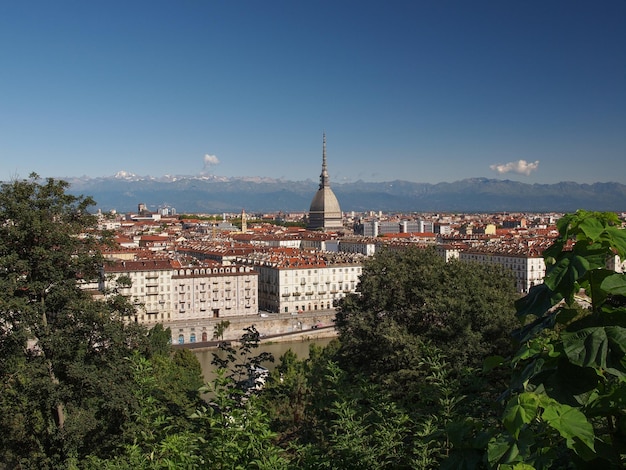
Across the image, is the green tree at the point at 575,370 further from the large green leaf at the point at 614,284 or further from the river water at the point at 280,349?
the river water at the point at 280,349

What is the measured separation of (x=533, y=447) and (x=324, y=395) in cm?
366

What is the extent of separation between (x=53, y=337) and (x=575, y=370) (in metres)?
8.40

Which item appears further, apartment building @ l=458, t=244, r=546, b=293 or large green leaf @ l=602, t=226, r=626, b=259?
apartment building @ l=458, t=244, r=546, b=293

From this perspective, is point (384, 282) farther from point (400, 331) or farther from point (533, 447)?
point (533, 447)

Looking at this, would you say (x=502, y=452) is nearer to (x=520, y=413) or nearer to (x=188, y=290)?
(x=520, y=413)

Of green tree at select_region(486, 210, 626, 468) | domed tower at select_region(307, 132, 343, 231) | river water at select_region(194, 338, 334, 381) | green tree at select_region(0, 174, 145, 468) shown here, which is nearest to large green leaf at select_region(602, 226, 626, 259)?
green tree at select_region(486, 210, 626, 468)

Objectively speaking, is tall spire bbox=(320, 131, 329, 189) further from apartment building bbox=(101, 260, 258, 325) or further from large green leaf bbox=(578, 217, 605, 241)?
large green leaf bbox=(578, 217, 605, 241)

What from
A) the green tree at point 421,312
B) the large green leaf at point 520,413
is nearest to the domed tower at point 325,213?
the green tree at point 421,312

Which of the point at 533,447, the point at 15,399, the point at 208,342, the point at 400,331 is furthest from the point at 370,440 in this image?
the point at 208,342

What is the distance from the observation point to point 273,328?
121 feet

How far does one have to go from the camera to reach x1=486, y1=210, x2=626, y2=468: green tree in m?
1.55

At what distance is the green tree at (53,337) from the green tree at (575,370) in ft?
24.2

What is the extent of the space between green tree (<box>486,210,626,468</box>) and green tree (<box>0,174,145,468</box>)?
290 inches

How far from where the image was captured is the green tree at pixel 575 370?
1.55m
